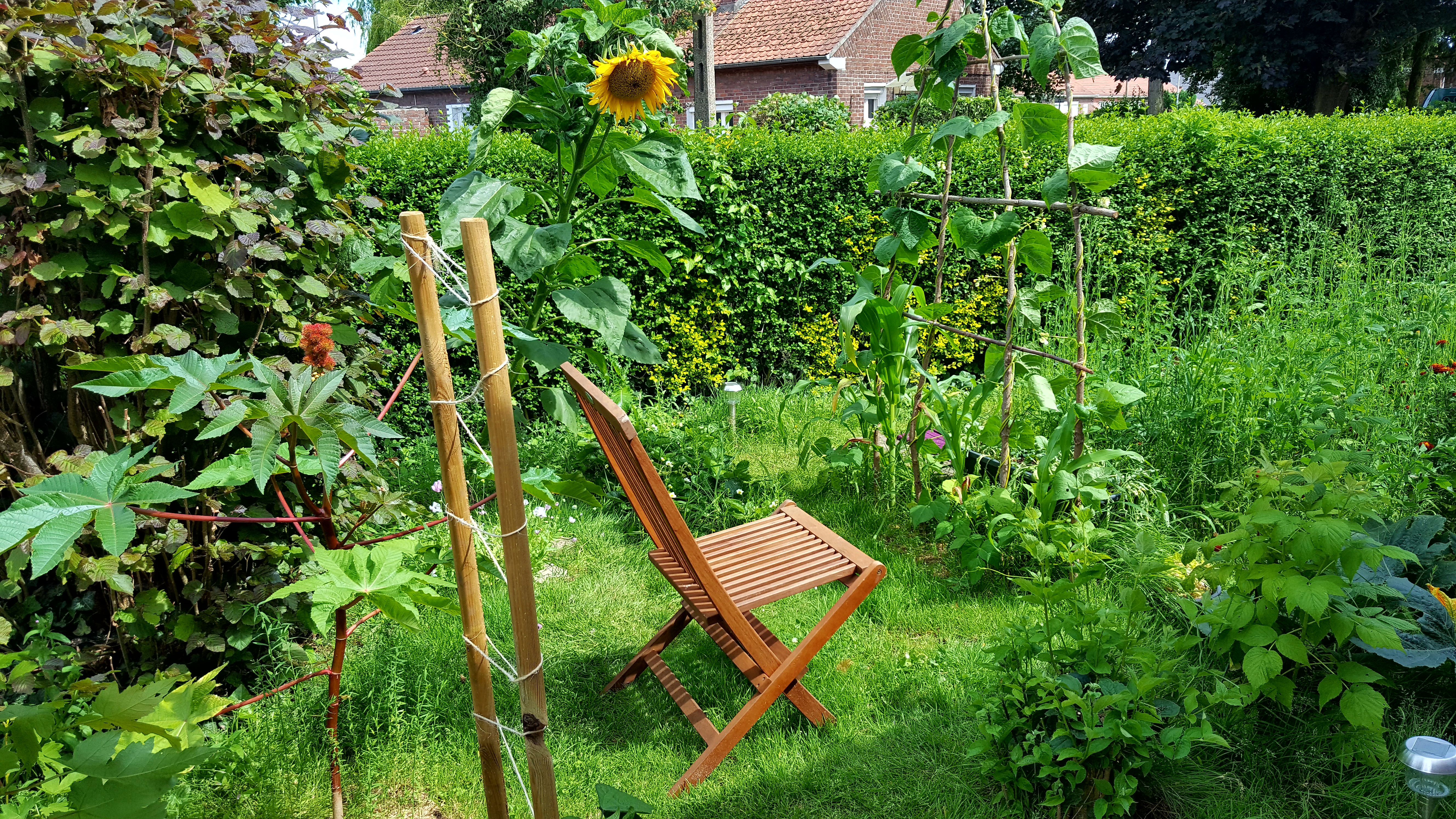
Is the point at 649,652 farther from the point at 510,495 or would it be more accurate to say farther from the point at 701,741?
the point at 510,495

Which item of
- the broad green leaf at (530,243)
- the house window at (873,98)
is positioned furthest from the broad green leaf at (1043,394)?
the house window at (873,98)

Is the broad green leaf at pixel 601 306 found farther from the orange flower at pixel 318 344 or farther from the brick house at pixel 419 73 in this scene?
the brick house at pixel 419 73

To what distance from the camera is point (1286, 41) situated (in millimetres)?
18344

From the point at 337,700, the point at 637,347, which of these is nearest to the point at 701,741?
the point at 337,700

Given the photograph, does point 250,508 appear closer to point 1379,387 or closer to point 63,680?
point 63,680

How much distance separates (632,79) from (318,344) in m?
0.98

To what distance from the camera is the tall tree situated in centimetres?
1780

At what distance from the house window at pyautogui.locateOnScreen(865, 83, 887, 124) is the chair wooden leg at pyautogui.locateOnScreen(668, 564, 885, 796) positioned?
22.5m

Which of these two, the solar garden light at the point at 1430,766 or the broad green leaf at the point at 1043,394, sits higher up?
the broad green leaf at the point at 1043,394

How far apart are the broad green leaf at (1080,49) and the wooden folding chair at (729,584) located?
1.93m

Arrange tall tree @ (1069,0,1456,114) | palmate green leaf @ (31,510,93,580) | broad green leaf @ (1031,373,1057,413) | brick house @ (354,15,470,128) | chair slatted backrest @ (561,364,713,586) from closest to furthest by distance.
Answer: palmate green leaf @ (31,510,93,580) → chair slatted backrest @ (561,364,713,586) → broad green leaf @ (1031,373,1057,413) → tall tree @ (1069,0,1456,114) → brick house @ (354,15,470,128)

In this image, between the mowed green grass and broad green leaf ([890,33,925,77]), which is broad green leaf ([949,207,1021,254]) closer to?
broad green leaf ([890,33,925,77])

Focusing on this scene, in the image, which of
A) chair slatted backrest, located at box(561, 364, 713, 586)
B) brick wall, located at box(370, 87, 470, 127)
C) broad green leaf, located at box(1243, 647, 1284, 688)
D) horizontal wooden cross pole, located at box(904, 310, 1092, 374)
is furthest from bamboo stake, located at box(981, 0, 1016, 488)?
brick wall, located at box(370, 87, 470, 127)

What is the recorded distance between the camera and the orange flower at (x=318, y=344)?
81.2 inches
